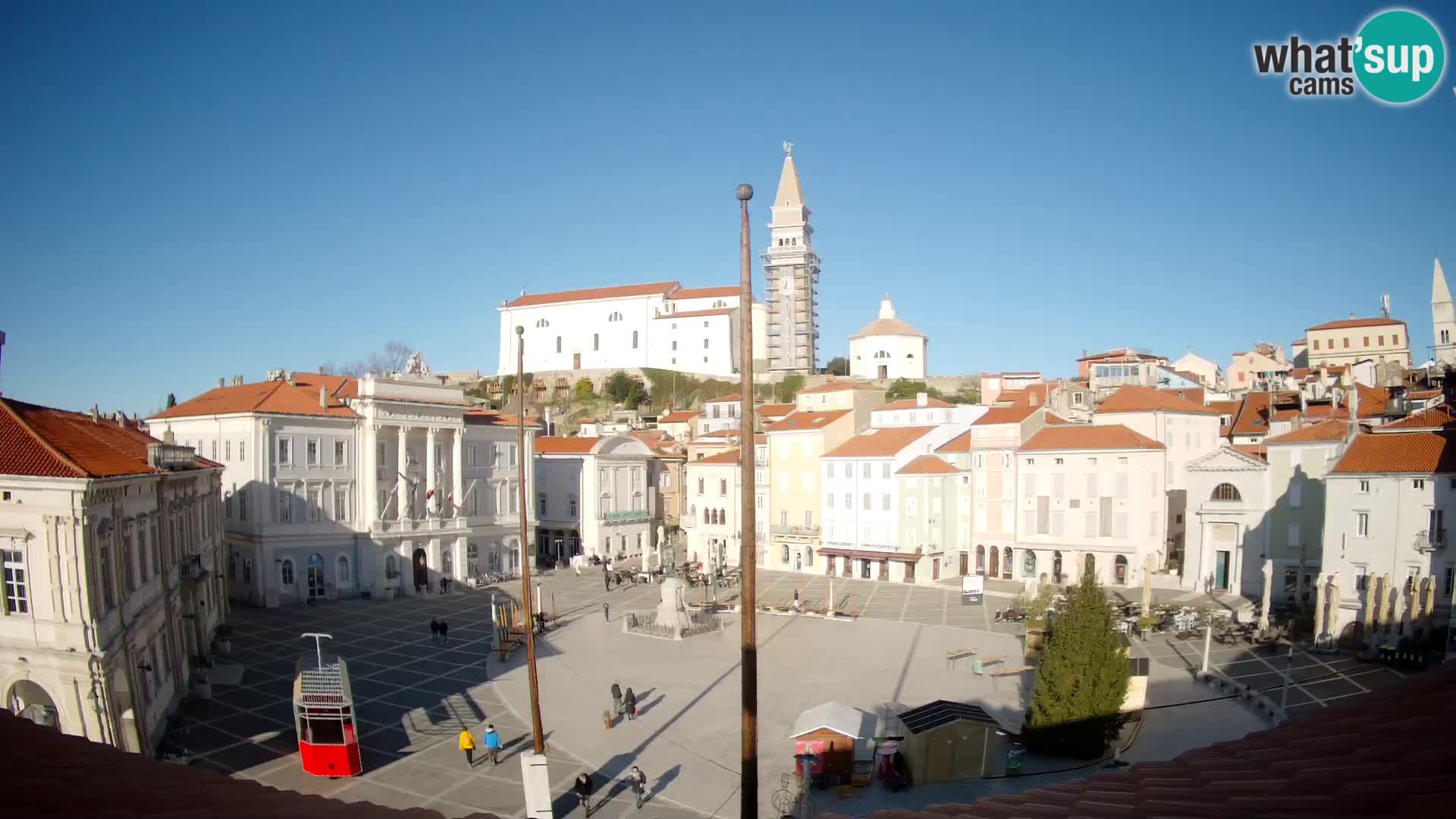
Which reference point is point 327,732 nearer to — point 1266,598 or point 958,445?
point 1266,598

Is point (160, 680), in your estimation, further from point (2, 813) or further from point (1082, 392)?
point (1082, 392)

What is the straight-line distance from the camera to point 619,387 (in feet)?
365

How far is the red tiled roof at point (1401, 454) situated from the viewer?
33.9 m

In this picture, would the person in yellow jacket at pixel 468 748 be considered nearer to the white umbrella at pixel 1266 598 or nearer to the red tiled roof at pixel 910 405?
the white umbrella at pixel 1266 598

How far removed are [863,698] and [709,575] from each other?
84.3 feet

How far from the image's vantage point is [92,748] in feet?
31.8

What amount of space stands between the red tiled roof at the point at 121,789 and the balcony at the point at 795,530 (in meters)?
52.1

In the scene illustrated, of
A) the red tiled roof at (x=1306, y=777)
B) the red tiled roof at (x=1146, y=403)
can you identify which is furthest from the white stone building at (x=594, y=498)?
the red tiled roof at (x=1306, y=777)

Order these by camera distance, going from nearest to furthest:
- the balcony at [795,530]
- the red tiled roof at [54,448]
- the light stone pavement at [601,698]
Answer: the red tiled roof at [54,448] < the light stone pavement at [601,698] < the balcony at [795,530]

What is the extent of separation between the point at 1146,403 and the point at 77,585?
53237 mm

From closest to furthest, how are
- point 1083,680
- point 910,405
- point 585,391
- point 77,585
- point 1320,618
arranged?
point 77,585 < point 1083,680 < point 1320,618 < point 910,405 < point 585,391

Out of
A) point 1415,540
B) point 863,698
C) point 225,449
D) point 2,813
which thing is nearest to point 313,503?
point 225,449

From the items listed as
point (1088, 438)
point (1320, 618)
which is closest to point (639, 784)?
point (1320, 618)

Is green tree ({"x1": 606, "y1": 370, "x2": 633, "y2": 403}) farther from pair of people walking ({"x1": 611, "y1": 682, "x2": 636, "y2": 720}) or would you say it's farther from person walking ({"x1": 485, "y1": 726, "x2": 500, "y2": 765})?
person walking ({"x1": 485, "y1": 726, "x2": 500, "y2": 765})
